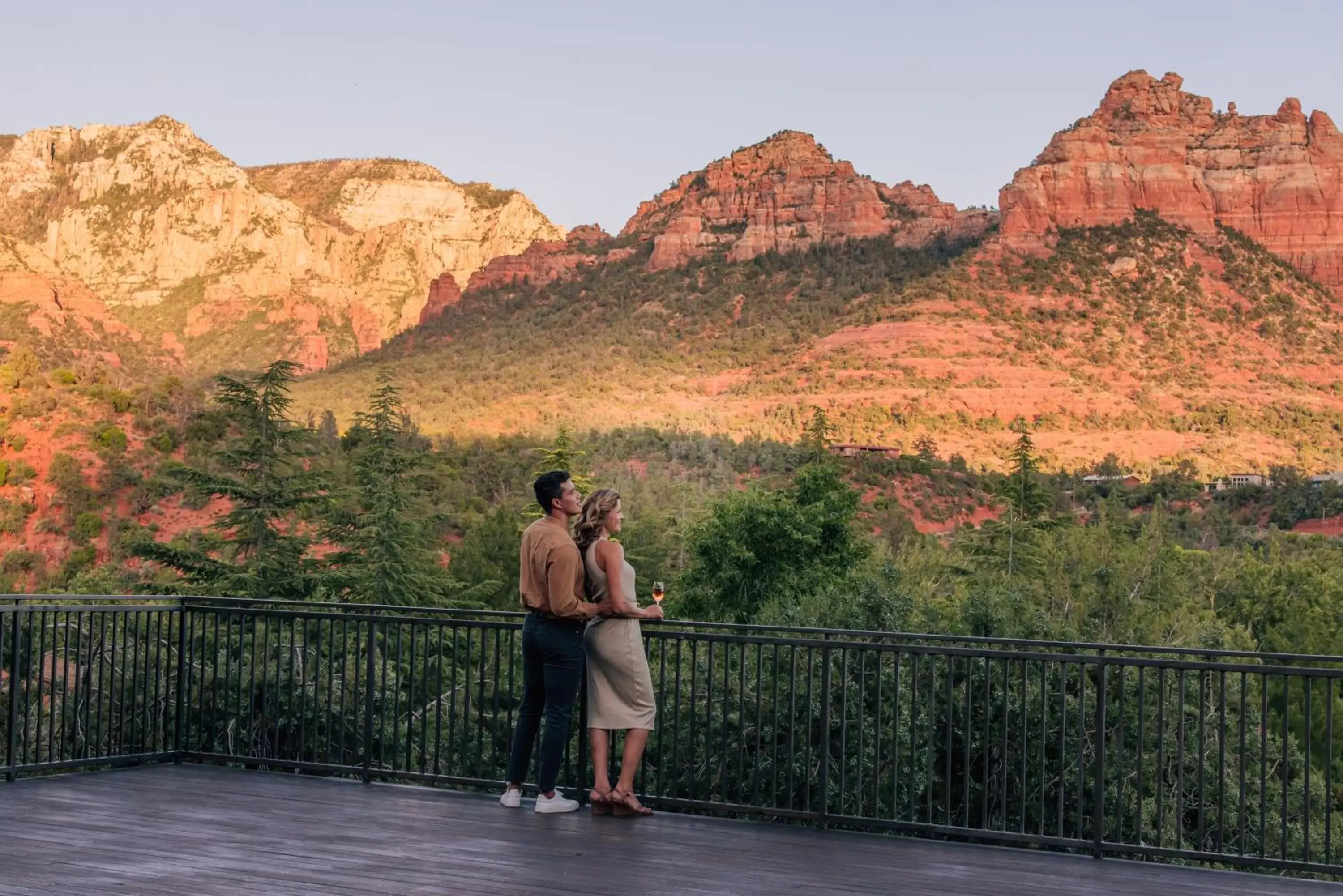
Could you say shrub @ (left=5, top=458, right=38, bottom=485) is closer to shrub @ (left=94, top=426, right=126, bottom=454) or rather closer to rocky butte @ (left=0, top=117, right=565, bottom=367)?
shrub @ (left=94, top=426, right=126, bottom=454)

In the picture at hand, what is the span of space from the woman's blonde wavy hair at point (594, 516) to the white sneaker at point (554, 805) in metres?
1.25

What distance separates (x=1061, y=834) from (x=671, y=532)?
36.7 metres

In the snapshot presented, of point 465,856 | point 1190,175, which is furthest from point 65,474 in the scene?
point 1190,175

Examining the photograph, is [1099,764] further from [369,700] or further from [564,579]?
[369,700]

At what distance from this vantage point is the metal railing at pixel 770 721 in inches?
249

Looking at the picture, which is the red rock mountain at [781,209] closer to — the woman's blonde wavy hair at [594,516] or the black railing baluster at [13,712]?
the black railing baluster at [13,712]

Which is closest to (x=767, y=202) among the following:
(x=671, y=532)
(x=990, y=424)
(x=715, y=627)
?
(x=990, y=424)

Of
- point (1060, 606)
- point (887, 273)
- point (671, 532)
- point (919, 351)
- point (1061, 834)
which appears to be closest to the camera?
point (1061, 834)

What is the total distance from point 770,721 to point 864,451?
52.7 metres

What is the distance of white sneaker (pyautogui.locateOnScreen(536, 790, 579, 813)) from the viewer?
275 inches

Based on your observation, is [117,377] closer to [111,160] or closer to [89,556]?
[89,556]

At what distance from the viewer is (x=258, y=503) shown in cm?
3106

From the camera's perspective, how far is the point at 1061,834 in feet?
20.7

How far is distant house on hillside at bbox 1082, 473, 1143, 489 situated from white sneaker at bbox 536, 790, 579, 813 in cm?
5791
